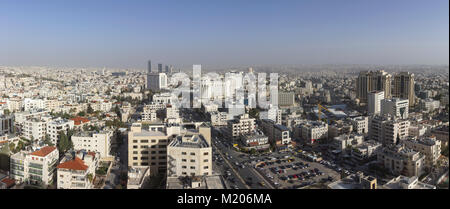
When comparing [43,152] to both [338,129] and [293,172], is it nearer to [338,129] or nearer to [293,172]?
Result: [293,172]

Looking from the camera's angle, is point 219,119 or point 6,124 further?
point 219,119

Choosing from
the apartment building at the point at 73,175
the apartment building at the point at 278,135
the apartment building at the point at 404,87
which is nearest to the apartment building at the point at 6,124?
the apartment building at the point at 73,175

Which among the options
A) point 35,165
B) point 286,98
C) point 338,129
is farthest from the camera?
point 286,98

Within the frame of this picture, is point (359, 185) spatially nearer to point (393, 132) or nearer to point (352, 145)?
point (352, 145)

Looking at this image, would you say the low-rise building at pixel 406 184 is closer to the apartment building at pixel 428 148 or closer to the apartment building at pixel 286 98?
the apartment building at pixel 428 148

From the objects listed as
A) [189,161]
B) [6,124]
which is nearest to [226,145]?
[189,161]

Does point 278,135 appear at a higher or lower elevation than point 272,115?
lower
